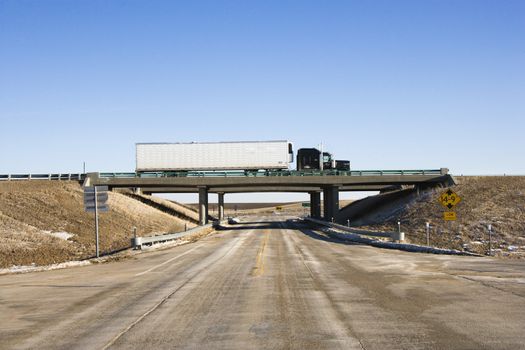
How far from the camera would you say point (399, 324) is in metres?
9.99

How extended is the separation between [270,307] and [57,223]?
40067 mm

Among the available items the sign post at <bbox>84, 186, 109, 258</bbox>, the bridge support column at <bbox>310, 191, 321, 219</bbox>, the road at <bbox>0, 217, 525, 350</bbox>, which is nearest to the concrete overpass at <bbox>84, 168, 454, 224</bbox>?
the bridge support column at <bbox>310, 191, 321, 219</bbox>

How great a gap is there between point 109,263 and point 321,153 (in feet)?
137

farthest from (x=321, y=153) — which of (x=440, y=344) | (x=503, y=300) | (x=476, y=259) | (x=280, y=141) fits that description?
(x=440, y=344)

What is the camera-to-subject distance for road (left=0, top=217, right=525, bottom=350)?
891cm

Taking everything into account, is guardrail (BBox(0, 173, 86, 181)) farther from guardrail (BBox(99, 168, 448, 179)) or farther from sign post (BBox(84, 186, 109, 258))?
sign post (BBox(84, 186, 109, 258))

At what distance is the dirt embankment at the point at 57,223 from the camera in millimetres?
35312

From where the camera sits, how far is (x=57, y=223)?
47.6 m

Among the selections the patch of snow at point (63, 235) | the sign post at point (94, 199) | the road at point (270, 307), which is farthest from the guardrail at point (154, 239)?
the road at point (270, 307)

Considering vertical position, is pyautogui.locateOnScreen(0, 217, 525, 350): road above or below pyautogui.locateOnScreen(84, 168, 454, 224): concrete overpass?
below

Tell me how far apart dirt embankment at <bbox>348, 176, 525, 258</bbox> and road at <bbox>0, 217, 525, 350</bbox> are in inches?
570

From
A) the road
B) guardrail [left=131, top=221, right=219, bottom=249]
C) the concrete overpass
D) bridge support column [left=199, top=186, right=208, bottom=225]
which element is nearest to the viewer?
the road

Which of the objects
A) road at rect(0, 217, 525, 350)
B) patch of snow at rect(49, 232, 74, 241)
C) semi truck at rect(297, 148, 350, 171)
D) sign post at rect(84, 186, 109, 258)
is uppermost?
semi truck at rect(297, 148, 350, 171)

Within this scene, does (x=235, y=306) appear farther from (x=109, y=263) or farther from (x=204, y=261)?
(x=109, y=263)
